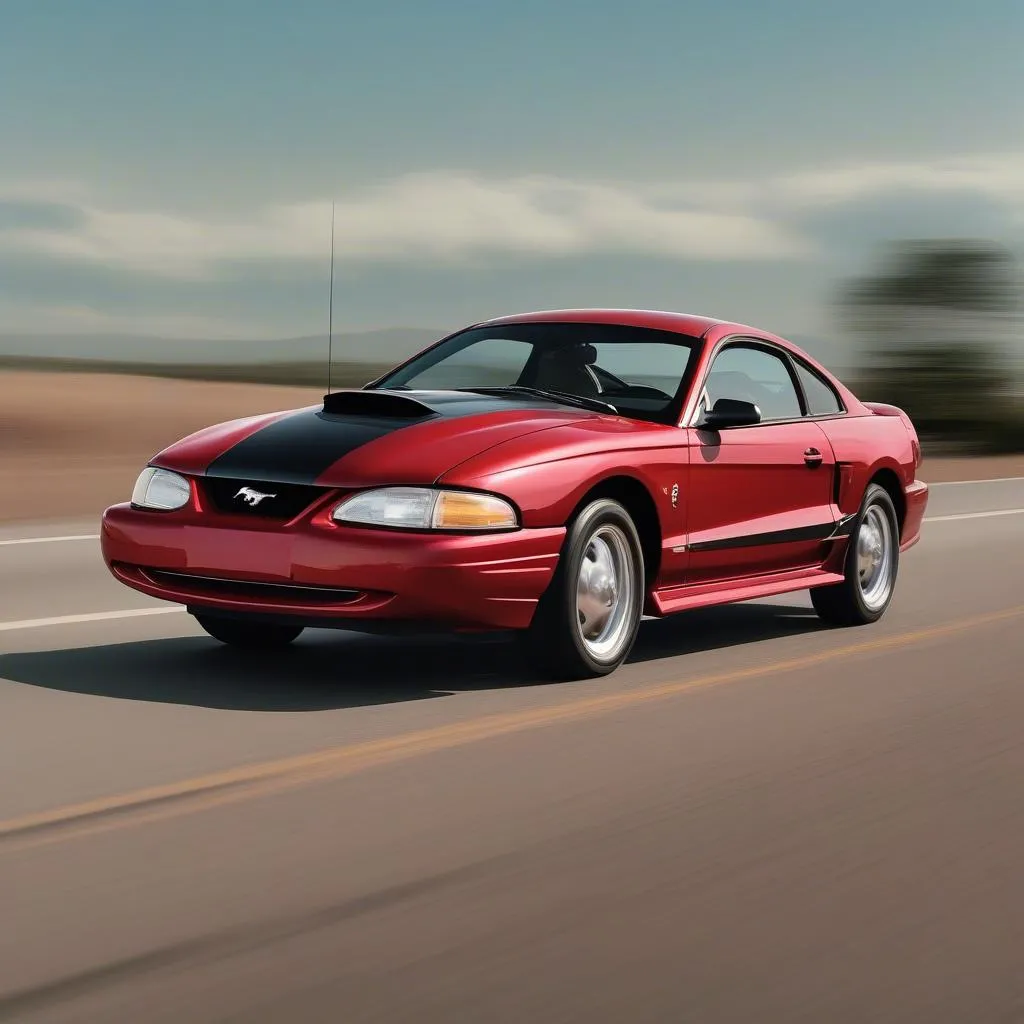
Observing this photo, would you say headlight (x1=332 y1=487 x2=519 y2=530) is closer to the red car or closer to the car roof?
the red car

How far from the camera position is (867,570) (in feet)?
32.5

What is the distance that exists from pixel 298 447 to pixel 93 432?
99.5ft

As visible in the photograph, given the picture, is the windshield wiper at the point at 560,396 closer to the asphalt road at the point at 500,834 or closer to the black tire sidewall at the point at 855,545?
the asphalt road at the point at 500,834

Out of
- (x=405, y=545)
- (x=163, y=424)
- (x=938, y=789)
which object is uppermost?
(x=405, y=545)

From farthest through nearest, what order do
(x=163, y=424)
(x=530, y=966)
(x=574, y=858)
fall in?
(x=163, y=424) → (x=574, y=858) → (x=530, y=966)

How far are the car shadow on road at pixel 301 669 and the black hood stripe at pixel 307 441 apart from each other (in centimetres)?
84

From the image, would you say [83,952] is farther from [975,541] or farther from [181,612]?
[975,541]

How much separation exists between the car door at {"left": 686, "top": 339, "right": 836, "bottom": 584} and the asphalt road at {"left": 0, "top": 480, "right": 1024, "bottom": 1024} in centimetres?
52

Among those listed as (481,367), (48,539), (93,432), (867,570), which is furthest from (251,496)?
(93,432)

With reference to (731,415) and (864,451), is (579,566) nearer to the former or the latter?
(731,415)

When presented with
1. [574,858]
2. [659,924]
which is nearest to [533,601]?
[574,858]

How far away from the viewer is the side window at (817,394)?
9.56 m

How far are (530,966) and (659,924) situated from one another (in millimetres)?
458

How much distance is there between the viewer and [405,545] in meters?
6.82
